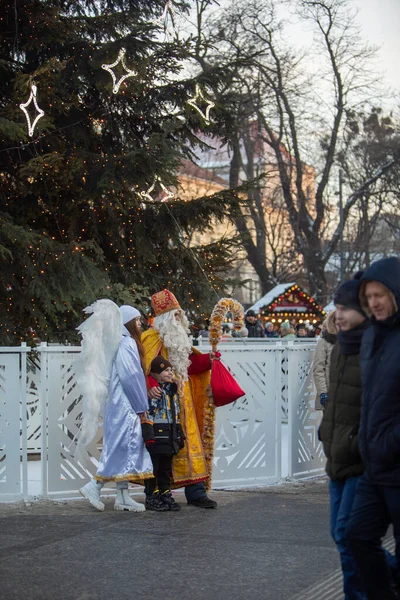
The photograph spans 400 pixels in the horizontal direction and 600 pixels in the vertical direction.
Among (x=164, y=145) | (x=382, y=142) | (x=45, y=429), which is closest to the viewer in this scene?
(x=45, y=429)

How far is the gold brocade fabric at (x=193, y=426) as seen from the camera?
8.76m

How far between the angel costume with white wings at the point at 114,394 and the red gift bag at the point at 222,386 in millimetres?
829

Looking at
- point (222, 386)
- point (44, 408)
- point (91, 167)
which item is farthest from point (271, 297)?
point (44, 408)

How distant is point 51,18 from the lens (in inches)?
551

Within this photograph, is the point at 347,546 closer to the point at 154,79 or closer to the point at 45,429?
the point at 45,429

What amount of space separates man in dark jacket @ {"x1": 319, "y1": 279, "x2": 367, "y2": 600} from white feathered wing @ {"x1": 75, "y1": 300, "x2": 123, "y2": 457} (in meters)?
→ 3.76

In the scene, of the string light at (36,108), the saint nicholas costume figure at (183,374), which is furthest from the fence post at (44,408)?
the string light at (36,108)

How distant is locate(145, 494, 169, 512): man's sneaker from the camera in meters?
8.58

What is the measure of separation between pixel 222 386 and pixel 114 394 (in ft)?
3.42

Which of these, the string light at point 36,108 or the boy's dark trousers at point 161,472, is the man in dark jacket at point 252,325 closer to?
the string light at point 36,108

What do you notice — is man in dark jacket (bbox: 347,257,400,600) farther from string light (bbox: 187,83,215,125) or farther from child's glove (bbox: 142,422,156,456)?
string light (bbox: 187,83,215,125)

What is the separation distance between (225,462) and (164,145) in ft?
17.1

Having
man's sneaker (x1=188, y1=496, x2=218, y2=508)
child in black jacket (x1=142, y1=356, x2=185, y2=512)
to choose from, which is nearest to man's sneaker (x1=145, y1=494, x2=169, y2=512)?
child in black jacket (x1=142, y1=356, x2=185, y2=512)

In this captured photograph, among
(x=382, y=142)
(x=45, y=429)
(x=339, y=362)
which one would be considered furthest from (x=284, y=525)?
(x=382, y=142)
